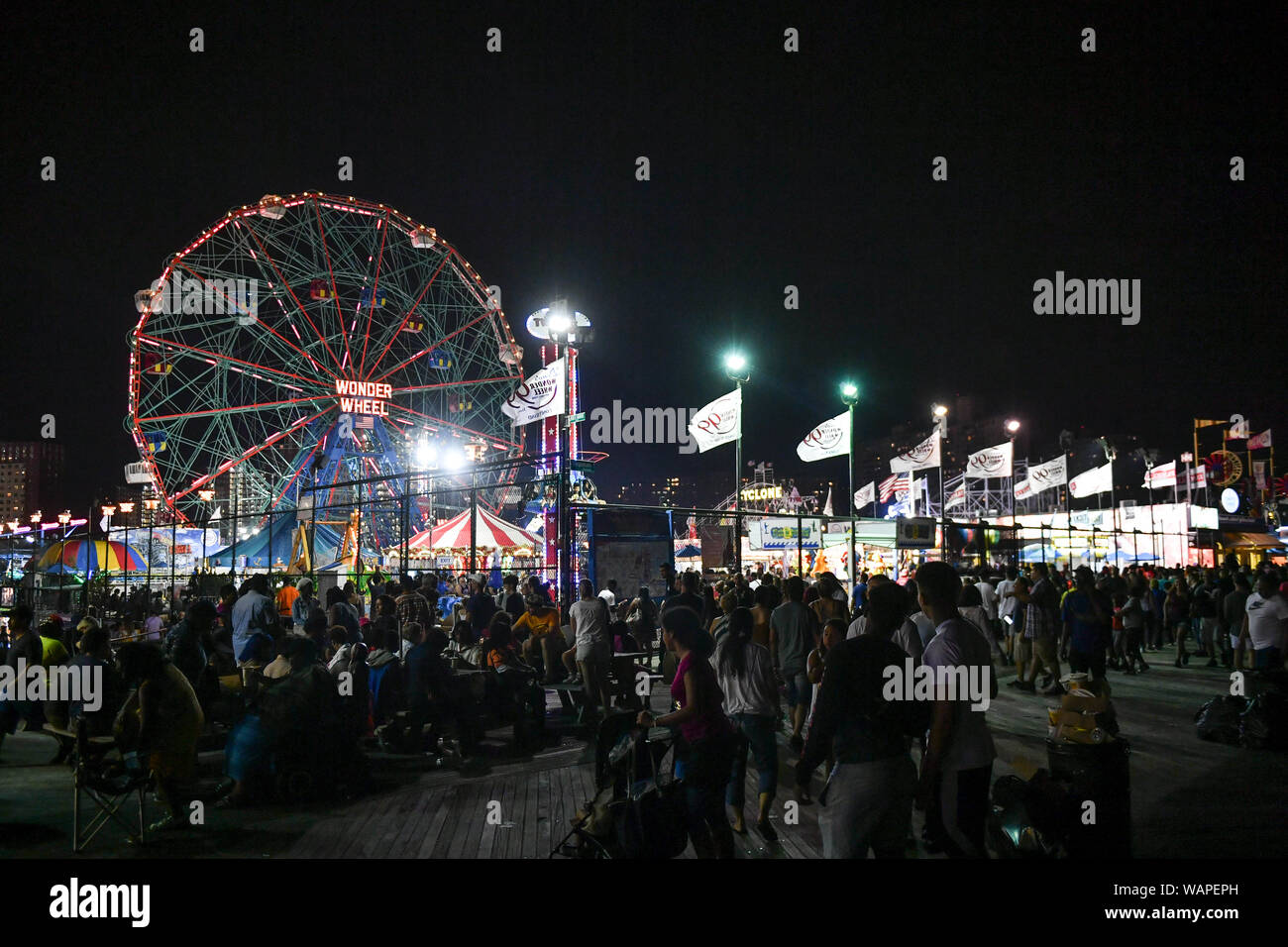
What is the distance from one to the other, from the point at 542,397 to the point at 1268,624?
9839 mm

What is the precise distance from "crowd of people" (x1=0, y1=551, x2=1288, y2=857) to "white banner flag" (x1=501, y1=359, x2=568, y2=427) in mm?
2693

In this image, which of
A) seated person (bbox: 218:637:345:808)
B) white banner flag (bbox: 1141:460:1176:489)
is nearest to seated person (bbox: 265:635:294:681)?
seated person (bbox: 218:637:345:808)

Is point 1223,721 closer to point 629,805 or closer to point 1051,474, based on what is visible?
point 629,805

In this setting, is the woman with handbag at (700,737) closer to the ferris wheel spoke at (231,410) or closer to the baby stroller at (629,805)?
the baby stroller at (629,805)

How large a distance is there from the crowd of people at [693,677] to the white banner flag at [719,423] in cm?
359

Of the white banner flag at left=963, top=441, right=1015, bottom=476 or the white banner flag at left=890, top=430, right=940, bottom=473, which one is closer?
the white banner flag at left=890, top=430, right=940, bottom=473

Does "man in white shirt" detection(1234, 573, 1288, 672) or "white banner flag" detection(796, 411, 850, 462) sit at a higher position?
"white banner flag" detection(796, 411, 850, 462)

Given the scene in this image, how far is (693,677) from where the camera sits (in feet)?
15.5

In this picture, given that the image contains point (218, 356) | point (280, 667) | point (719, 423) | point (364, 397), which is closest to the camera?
point (280, 667)

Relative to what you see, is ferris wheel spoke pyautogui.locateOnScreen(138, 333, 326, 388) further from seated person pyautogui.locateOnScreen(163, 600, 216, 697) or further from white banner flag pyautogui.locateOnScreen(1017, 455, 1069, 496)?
white banner flag pyautogui.locateOnScreen(1017, 455, 1069, 496)

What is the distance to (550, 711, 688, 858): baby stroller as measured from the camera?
173 inches

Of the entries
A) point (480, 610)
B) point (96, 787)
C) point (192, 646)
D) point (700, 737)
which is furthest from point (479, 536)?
point (700, 737)

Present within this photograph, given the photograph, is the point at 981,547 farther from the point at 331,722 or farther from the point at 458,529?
the point at 458,529

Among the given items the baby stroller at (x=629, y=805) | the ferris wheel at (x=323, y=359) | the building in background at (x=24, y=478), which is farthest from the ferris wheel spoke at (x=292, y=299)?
the building in background at (x=24, y=478)
